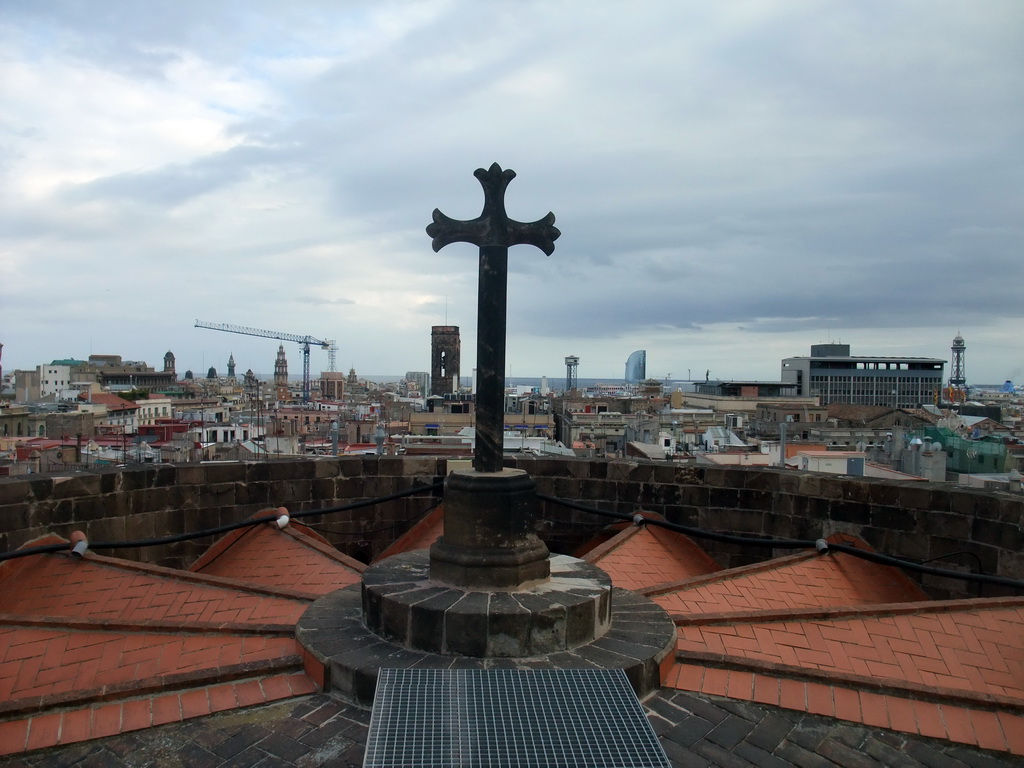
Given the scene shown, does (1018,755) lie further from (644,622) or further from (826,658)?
(644,622)

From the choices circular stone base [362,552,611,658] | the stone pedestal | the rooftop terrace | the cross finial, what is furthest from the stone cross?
the rooftop terrace

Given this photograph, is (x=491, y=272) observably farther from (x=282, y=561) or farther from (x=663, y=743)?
(x=282, y=561)

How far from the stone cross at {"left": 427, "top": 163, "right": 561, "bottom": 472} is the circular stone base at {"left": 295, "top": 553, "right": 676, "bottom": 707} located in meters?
1.14

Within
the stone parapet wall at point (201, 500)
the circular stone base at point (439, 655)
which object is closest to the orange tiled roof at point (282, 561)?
the stone parapet wall at point (201, 500)

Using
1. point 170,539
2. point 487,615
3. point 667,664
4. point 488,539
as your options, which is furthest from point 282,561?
point 667,664

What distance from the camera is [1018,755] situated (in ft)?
10.3

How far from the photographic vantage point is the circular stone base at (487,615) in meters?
3.64

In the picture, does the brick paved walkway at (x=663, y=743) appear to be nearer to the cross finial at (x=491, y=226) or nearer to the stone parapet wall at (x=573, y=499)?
the cross finial at (x=491, y=226)

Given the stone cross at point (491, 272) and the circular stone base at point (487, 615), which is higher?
the stone cross at point (491, 272)

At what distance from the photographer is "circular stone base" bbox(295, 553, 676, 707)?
11.4 feet

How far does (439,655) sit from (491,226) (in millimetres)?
2413

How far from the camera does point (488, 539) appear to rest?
4121mm

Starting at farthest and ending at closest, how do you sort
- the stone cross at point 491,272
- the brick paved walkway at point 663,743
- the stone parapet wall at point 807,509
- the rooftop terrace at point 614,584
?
the stone parapet wall at point 807,509, the stone cross at point 491,272, the rooftop terrace at point 614,584, the brick paved walkway at point 663,743

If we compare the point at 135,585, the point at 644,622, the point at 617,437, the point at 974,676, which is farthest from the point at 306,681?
the point at 617,437
